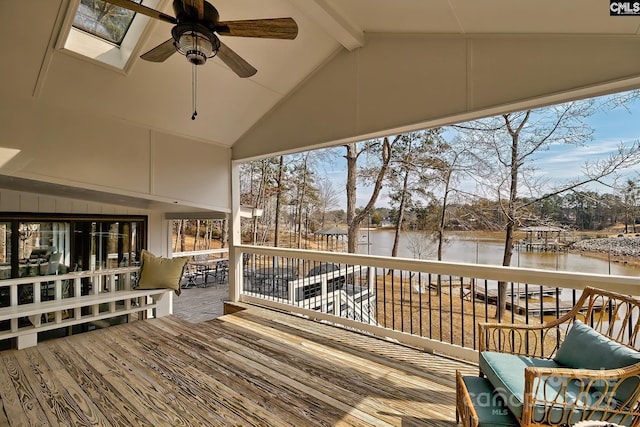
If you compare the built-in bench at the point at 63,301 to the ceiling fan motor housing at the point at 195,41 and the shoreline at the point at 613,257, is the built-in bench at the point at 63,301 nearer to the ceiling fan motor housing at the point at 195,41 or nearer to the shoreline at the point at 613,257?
the ceiling fan motor housing at the point at 195,41

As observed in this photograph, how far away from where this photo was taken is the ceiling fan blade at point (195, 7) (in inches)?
74.4

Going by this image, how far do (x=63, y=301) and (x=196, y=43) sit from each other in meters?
3.57

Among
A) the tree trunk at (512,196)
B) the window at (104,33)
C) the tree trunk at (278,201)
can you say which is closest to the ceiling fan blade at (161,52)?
the window at (104,33)

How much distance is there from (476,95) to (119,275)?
5.38m

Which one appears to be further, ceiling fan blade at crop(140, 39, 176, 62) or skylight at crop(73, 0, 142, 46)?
skylight at crop(73, 0, 142, 46)

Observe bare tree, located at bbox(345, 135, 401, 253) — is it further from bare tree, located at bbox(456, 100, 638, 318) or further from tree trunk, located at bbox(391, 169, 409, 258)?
bare tree, located at bbox(456, 100, 638, 318)

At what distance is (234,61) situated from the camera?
243cm

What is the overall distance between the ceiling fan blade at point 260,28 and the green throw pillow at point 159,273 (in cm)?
336

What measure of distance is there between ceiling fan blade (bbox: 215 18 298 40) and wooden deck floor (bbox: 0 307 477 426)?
9.08ft

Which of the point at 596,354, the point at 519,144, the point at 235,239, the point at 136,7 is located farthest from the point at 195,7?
the point at 519,144

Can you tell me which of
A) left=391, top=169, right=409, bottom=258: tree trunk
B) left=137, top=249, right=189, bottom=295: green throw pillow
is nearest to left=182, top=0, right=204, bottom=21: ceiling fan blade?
left=137, top=249, right=189, bottom=295: green throw pillow

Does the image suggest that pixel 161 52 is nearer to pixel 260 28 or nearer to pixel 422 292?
pixel 260 28

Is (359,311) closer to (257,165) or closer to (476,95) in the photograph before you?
(476,95)

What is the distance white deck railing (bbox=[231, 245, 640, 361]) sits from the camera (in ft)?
8.54
